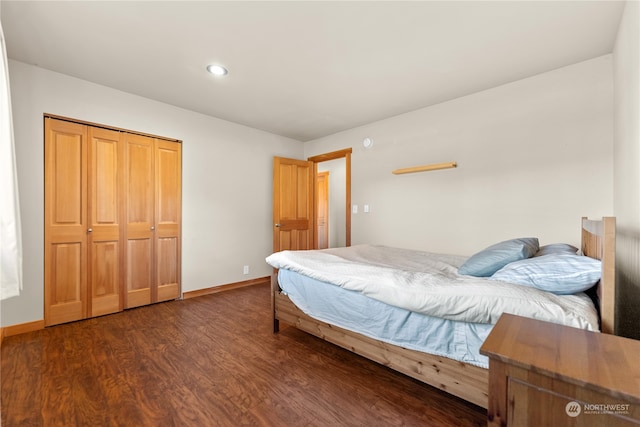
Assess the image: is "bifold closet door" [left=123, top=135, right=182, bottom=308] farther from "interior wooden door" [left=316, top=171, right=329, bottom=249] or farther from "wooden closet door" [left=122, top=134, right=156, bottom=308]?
"interior wooden door" [left=316, top=171, right=329, bottom=249]

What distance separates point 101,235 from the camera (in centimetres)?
290

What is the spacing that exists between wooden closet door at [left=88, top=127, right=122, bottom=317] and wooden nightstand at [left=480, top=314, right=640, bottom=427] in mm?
3570

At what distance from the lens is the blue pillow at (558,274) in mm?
1253

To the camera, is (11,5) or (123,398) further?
(11,5)

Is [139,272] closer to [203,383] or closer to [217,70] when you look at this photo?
[203,383]

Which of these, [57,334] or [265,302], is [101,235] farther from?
[265,302]

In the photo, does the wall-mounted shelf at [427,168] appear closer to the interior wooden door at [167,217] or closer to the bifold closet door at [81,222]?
the interior wooden door at [167,217]

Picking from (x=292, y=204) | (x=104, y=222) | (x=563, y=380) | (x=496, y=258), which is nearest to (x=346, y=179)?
(x=292, y=204)

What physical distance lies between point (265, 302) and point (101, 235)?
197cm

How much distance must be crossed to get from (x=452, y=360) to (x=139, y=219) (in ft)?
11.3

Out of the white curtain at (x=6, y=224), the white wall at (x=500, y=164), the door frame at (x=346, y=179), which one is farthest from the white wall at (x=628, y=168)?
the white curtain at (x=6, y=224)

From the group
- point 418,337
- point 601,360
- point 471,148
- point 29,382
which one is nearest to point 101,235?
point 29,382

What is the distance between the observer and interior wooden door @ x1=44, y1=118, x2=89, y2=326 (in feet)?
8.52

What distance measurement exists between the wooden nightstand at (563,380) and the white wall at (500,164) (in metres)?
2.14
